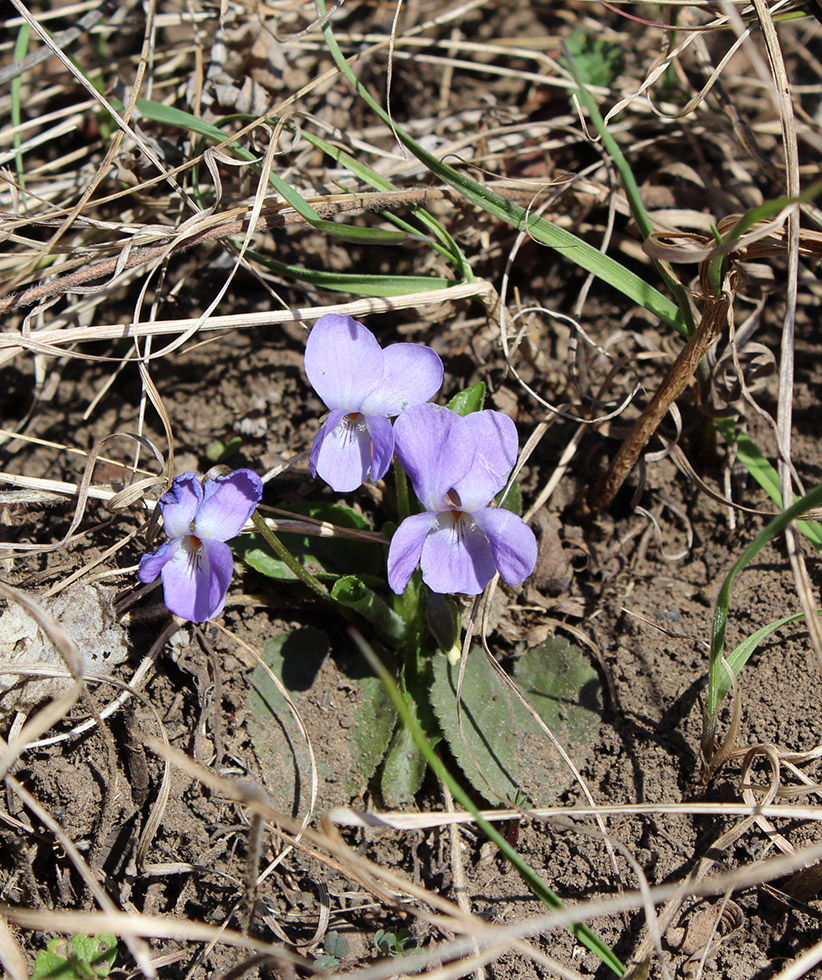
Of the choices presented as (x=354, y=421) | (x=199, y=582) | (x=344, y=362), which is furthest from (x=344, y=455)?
(x=199, y=582)

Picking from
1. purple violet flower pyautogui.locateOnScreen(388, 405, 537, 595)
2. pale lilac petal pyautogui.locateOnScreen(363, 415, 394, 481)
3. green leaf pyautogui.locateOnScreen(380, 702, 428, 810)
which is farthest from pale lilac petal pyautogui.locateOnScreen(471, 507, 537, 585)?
green leaf pyautogui.locateOnScreen(380, 702, 428, 810)

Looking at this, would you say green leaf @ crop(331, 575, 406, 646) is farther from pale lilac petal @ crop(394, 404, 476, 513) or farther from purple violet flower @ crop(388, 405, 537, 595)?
pale lilac petal @ crop(394, 404, 476, 513)

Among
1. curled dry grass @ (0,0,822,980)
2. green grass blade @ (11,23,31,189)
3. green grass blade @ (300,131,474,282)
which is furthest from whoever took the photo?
green grass blade @ (11,23,31,189)

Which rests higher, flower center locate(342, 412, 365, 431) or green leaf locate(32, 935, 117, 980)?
flower center locate(342, 412, 365, 431)

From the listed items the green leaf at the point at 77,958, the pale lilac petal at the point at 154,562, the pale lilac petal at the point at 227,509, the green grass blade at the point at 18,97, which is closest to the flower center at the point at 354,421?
the pale lilac petal at the point at 227,509

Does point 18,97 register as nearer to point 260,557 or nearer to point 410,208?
point 410,208

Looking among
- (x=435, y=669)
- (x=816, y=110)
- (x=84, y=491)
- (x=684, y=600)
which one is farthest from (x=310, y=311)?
(x=816, y=110)

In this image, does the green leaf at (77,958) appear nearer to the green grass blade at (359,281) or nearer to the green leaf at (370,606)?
the green leaf at (370,606)

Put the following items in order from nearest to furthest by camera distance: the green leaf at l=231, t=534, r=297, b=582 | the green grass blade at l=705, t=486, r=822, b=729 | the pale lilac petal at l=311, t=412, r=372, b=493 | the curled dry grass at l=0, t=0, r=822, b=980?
1. the green grass blade at l=705, t=486, r=822, b=729
2. the pale lilac petal at l=311, t=412, r=372, b=493
3. the curled dry grass at l=0, t=0, r=822, b=980
4. the green leaf at l=231, t=534, r=297, b=582
